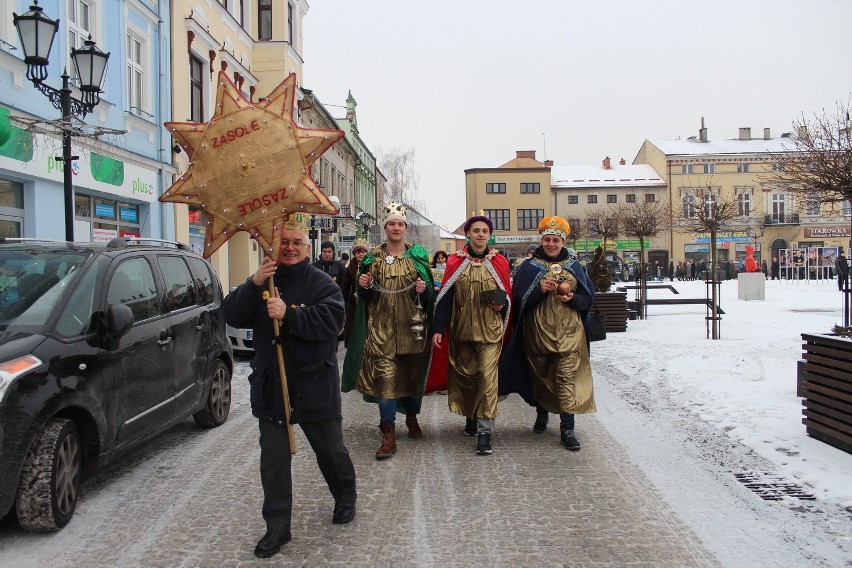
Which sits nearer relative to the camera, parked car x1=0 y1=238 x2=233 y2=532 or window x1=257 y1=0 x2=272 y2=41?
parked car x1=0 y1=238 x2=233 y2=532

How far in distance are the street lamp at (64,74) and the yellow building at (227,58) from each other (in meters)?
8.21

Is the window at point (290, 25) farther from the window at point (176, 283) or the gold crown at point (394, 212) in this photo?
the gold crown at point (394, 212)

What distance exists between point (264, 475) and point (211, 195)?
158 cm

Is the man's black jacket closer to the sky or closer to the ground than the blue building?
closer to the ground

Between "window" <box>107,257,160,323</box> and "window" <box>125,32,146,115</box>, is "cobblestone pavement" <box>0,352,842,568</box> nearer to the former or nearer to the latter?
"window" <box>107,257,160,323</box>

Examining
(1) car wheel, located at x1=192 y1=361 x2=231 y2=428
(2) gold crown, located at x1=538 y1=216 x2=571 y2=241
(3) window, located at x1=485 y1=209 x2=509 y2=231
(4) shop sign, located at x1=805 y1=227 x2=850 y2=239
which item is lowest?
(1) car wheel, located at x1=192 y1=361 x2=231 y2=428

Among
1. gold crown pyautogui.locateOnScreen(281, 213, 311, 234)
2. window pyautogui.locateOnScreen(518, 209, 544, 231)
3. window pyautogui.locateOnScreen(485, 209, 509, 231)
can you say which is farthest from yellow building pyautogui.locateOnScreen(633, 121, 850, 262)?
gold crown pyautogui.locateOnScreen(281, 213, 311, 234)

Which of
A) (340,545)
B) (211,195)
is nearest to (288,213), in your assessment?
(211,195)

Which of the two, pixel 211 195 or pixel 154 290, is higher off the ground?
pixel 211 195

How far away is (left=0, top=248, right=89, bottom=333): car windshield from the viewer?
13.7ft

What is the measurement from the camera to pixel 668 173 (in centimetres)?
6350

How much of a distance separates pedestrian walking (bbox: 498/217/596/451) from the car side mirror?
3343mm

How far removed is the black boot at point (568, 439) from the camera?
19.3 feet

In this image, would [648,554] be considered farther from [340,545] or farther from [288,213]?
[288,213]
